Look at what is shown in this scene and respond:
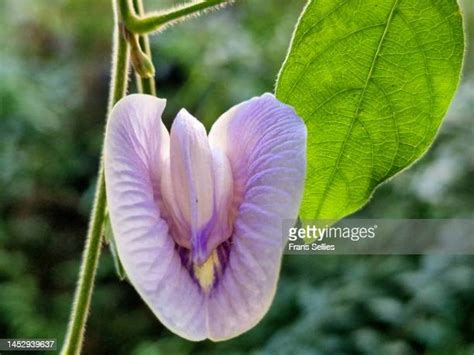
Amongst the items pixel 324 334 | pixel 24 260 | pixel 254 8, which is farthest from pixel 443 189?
pixel 24 260

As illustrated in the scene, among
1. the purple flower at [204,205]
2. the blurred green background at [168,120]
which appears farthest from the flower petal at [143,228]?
the blurred green background at [168,120]

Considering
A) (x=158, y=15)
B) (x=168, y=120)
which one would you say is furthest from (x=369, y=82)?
(x=168, y=120)

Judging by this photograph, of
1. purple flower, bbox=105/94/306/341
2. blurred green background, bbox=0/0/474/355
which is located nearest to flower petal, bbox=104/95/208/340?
purple flower, bbox=105/94/306/341

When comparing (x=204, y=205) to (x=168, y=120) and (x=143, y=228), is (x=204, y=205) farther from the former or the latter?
(x=168, y=120)

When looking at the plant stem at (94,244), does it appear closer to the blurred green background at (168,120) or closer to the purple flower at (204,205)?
the purple flower at (204,205)

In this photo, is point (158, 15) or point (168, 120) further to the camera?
point (168, 120)

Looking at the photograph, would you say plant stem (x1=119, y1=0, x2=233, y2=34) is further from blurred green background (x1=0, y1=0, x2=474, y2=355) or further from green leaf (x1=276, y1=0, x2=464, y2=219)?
blurred green background (x1=0, y1=0, x2=474, y2=355)

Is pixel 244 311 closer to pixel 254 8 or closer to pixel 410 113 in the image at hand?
pixel 410 113
